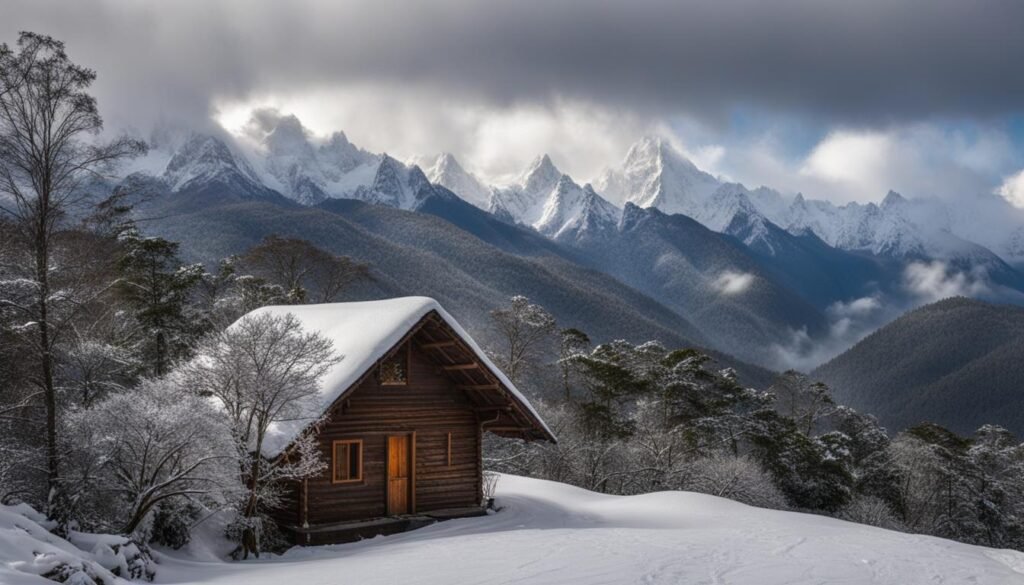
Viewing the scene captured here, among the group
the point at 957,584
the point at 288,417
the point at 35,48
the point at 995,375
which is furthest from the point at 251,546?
the point at 995,375

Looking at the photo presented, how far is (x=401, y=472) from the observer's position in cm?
2553

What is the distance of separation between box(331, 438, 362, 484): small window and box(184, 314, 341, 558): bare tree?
3.30 meters

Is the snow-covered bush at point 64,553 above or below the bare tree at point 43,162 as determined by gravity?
below

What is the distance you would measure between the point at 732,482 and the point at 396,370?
77.7 feet

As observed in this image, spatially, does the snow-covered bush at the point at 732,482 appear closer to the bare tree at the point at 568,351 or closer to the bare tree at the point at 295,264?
the bare tree at the point at 568,351

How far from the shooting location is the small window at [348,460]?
24094 mm

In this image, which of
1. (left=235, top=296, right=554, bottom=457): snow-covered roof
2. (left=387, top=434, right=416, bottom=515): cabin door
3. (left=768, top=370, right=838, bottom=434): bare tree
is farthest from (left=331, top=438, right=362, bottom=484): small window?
(left=768, top=370, right=838, bottom=434): bare tree

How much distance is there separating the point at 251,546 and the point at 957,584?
46.7 feet

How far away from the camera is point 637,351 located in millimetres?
53312

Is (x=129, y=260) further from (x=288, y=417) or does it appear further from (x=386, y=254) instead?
(x=386, y=254)

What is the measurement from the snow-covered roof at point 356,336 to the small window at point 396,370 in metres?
1.26

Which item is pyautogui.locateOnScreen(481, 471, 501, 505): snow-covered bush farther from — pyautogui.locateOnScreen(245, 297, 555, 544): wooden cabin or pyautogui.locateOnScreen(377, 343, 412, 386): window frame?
pyautogui.locateOnScreen(377, 343, 412, 386): window frame

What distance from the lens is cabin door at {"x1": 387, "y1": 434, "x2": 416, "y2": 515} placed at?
82.3ft

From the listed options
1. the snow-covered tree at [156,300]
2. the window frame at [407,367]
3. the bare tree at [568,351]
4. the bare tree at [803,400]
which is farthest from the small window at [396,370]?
the bare tree at [803,400]
